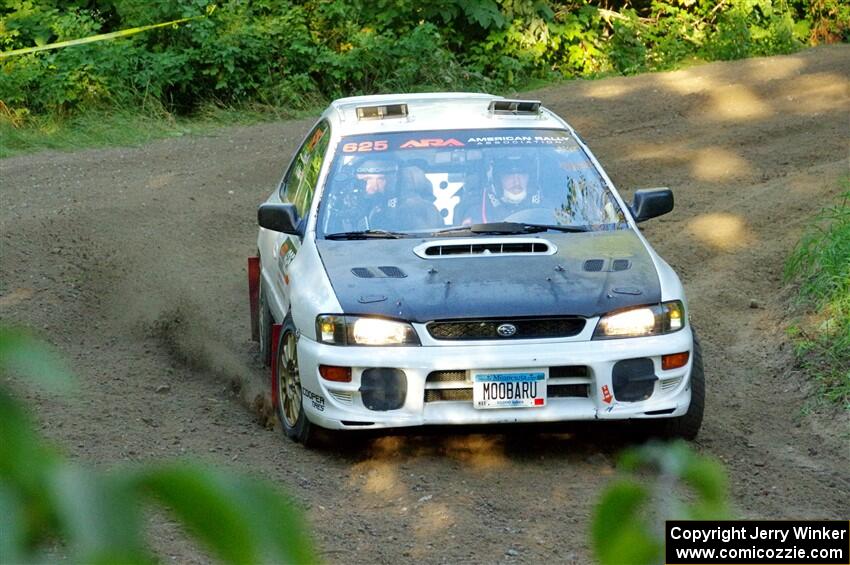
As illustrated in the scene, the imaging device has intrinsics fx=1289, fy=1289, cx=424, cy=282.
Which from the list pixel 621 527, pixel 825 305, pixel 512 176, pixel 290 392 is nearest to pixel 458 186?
pixel 512 176

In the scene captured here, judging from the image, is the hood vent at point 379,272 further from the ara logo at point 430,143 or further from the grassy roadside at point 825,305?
the grassy roadside at point 825,305

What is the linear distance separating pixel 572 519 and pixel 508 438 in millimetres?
1232

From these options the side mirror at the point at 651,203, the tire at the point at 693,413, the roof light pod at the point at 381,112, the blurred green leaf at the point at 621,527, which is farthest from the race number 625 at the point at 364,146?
the blurred green leaf at the point at 621,527

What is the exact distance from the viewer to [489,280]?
5863mm

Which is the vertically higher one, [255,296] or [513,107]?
Result: [513,107]

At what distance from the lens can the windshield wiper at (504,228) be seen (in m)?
6.50

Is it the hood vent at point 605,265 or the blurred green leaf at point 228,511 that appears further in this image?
the hood vent at point 605,265

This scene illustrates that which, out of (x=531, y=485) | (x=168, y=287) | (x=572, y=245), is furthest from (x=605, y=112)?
(x=531, y=485)

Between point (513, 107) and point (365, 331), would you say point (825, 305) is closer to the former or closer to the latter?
point (513, 107)

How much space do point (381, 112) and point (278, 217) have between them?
3.46 feet

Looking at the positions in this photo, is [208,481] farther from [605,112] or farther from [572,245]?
[605,112]

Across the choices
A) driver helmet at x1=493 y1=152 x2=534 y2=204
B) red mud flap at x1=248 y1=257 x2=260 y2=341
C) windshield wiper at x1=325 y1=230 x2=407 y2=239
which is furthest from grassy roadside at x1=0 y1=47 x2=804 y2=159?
driver helmet at x1=493 y1=152 x2=534 y2=204

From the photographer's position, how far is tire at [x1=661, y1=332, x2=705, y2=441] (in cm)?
605

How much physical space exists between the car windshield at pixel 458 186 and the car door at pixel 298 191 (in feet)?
0.58
